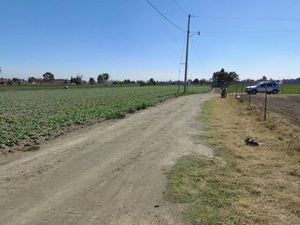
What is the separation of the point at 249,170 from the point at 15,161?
17.7ft

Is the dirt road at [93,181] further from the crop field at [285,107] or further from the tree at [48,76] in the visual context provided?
the tree at [48,76]

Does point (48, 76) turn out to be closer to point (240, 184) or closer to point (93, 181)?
point (93, 181)

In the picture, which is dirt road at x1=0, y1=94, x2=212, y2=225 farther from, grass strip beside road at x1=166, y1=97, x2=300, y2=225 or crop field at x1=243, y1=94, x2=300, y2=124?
crop field at x1=243, y1=94, x2=300, y2=124

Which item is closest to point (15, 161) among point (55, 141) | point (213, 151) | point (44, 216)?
point (55, 141)

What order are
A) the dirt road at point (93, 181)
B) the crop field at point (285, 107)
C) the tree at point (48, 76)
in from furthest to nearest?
the tree at point (48, 76) < the crop field at point (285, 107) < the dirt road at point (93, 181)

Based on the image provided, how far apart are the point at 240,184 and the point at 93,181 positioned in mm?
2788

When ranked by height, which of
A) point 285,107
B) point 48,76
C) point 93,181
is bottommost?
point 48,76

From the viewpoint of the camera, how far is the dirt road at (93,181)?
5609mm

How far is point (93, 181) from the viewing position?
7.48 metres

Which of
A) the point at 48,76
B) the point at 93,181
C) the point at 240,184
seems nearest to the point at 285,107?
Answer: the point at 240,184

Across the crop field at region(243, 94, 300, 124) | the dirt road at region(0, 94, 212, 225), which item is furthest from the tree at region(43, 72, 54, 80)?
the dirt road at region(0, 94, 212, 225)

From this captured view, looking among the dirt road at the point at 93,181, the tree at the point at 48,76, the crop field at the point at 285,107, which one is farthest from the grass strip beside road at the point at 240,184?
the tree at the point at 48,76

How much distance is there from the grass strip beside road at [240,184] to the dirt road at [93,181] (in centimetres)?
39

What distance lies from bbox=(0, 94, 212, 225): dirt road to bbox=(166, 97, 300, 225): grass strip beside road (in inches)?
15.5
